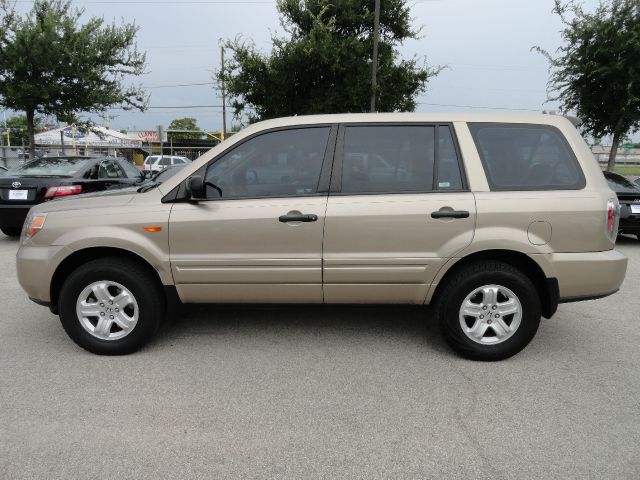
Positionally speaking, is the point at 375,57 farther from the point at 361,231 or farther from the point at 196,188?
the point at 196,188

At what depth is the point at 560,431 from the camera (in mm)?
2643

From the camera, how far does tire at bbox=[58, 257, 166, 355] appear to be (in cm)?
351

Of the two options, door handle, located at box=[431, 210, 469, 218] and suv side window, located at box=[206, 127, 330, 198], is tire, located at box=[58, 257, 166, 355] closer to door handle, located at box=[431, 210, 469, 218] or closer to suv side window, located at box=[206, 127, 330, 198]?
suv side window, located at box=[206, 127, 330, 198]

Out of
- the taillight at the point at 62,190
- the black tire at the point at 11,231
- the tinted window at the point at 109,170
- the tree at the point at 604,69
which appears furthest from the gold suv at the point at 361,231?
the tree at the point at 604,69

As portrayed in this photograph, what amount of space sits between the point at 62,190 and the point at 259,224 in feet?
19.1

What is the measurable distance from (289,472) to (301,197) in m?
1.84

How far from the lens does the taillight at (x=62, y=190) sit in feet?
25.3

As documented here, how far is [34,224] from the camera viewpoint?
11.9 ft

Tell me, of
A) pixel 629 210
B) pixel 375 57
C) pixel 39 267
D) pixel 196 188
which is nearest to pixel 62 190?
pixel 39 267

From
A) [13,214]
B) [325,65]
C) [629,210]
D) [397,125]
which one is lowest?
[13,214]

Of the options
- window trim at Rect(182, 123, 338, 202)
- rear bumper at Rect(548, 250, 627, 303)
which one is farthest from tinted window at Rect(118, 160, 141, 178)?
rear bumper at Rect(548, 250, 627, 303)

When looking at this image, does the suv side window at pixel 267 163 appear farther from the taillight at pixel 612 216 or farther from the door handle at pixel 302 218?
the taillight at pixel 612 216

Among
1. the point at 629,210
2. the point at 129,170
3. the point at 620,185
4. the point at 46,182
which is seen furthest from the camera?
the point at 129,170

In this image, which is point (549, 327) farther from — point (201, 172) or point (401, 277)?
point (201, 172)
